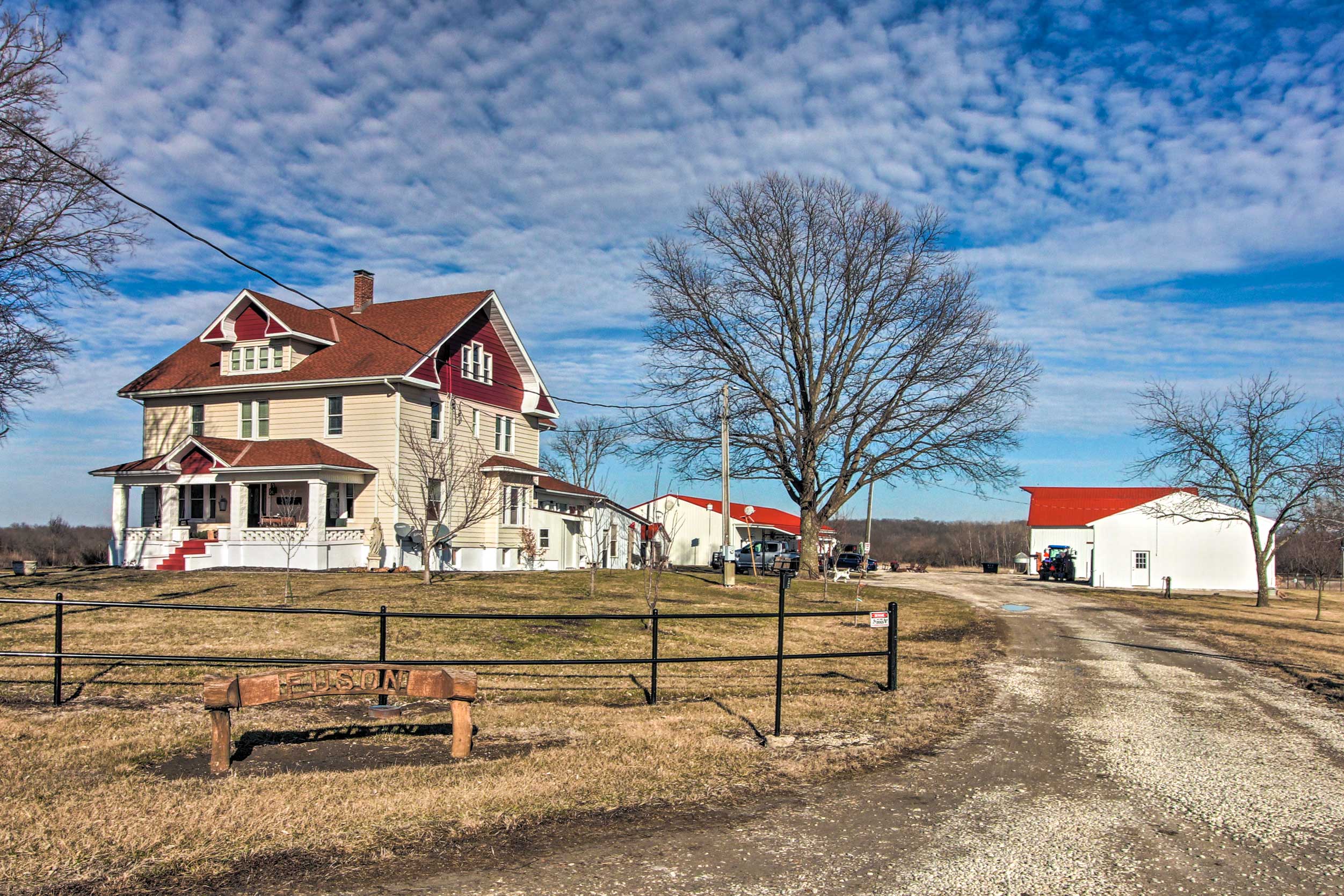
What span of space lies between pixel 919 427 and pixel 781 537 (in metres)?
32.7

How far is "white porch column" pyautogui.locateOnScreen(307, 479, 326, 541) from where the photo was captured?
91.3ft

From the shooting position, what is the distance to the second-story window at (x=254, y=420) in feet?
102

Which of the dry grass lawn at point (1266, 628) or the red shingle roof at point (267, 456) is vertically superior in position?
the red shingle roof at point (267, 456)

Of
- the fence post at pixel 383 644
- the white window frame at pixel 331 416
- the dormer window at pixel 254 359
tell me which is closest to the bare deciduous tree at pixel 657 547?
the fence post at pixel 383 644

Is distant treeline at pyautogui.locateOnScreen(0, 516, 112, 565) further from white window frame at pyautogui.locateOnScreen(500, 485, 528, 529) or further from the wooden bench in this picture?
the wooden bench

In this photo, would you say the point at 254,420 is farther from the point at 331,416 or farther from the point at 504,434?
the point at 504,434

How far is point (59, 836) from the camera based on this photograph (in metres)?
5.47

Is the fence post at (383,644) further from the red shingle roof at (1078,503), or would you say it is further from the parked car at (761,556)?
the red shingle roof at (1078,503)

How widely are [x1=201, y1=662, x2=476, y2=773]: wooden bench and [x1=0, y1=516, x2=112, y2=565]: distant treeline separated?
1091 inches

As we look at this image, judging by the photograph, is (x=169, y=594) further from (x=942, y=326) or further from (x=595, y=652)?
(x=942, y=326)

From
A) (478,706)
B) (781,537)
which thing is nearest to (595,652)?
(478,706)

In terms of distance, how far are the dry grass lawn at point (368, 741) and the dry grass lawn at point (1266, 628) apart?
5.02 metres

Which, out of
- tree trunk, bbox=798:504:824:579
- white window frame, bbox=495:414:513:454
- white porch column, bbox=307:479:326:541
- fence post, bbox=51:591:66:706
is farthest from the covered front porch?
fence post, bbox=51:591:66:706

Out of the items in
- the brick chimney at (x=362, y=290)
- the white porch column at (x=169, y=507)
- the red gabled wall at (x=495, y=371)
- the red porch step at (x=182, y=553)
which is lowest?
the red porch step at (x=182, y=553)
